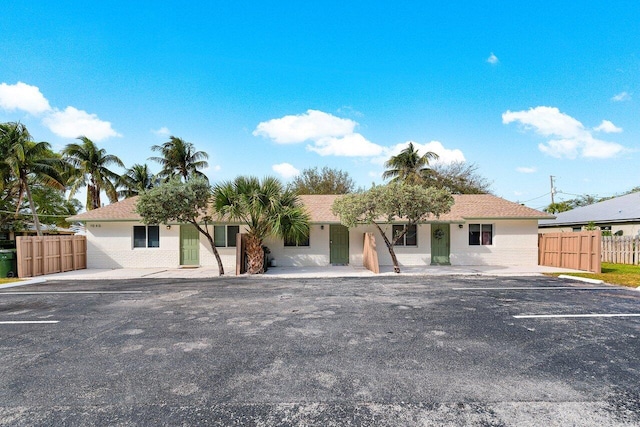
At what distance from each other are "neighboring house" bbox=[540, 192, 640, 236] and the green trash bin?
29.3 m

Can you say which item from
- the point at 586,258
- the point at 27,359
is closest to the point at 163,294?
the point at 27,359

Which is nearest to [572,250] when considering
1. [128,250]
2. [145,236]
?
[145,236]

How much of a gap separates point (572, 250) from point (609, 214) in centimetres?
1028

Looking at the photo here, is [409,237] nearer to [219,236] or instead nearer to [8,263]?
[219,236]

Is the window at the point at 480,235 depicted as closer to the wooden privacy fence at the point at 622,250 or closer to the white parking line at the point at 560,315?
the wooden privacy fence at the point at 622,250

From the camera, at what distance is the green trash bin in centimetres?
1212

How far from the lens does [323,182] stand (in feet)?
119

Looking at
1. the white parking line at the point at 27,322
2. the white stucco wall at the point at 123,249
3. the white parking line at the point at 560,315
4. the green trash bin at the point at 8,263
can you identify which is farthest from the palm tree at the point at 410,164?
the white parking line at the point at 27,322

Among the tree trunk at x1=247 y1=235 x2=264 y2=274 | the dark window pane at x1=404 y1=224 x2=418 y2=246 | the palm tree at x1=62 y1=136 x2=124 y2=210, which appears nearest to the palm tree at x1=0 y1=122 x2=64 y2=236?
the palm tree at x1=62 y1=136 x2=124 y2=210

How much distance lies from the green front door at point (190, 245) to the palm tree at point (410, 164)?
21.0m

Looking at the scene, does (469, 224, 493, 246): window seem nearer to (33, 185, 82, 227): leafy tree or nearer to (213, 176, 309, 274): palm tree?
(213, 176, 309, 274): palm tree

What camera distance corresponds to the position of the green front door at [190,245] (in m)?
15.1

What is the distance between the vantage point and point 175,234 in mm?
15102

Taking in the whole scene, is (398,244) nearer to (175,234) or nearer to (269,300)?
(269,300)
